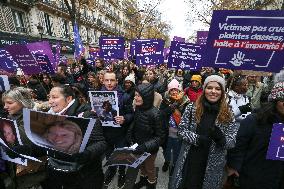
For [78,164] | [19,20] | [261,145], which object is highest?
[19,20]

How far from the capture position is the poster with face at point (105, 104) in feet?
11.3

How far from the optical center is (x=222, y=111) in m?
2.58

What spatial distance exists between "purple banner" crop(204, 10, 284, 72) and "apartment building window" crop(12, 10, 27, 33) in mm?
20514

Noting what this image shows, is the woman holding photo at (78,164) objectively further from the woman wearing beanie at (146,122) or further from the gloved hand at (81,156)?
the woman wearing beanie at (146,122)

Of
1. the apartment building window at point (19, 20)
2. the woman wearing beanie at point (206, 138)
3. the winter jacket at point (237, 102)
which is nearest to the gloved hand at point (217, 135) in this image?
the woman wearing beanie at point (206, 138)

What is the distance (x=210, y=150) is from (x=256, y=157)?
441 mm

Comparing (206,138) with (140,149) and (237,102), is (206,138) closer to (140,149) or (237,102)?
(140,149)

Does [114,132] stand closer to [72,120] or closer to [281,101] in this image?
[72,120]

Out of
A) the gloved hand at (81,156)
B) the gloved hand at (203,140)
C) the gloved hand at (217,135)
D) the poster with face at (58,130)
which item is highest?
the poster with face at (58,130)

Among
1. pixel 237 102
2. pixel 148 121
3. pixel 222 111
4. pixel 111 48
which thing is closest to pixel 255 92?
pixel 237 102

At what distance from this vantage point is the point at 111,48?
841cm

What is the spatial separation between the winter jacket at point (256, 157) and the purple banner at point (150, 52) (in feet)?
18.3

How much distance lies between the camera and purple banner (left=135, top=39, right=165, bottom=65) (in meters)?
7.82

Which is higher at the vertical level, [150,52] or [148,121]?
[150,52]
